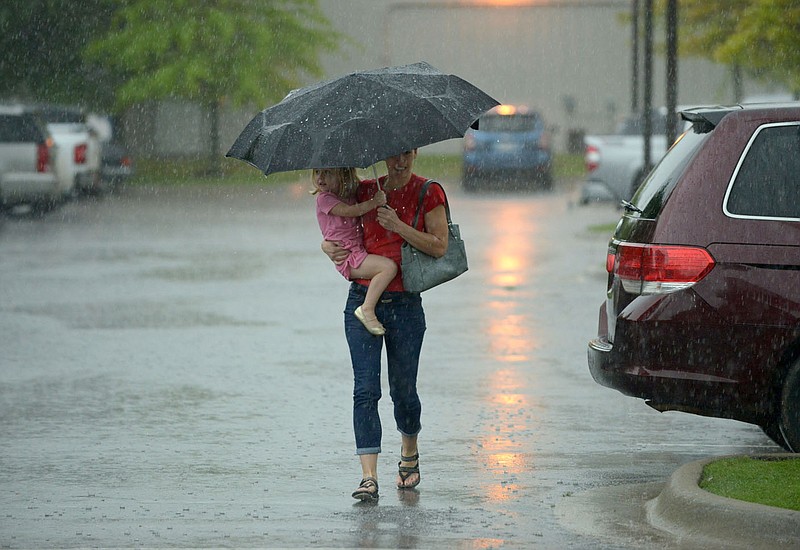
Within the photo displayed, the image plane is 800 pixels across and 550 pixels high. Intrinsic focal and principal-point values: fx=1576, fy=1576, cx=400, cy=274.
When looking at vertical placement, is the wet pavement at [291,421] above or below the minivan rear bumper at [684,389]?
below

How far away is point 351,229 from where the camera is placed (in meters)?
6.87

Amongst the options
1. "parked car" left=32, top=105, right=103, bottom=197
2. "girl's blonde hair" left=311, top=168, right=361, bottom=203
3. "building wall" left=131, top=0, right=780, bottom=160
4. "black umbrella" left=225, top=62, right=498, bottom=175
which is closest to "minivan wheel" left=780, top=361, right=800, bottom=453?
"black umbrella" left=225, top=62, right=498, bottom=175

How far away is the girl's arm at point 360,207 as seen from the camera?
670 cm

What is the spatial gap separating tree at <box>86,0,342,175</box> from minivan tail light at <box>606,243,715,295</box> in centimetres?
3150

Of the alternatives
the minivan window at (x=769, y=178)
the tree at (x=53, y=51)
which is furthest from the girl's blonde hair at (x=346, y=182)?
the tree at (x=53, y=51)

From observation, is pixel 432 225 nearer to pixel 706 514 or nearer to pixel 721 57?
pixel 706 514

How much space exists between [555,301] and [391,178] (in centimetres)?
757

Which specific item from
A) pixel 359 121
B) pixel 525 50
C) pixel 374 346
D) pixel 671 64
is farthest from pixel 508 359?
pixel 525 50

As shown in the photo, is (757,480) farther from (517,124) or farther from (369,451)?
(517,124)

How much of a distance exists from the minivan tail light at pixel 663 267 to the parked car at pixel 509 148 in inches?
1035

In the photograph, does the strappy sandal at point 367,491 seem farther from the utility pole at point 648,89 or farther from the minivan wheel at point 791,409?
the utility pole at point 648,89

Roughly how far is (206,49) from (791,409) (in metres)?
33.2

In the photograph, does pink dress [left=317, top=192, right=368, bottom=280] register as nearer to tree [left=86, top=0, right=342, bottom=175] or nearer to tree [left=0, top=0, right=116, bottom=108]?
tree [left=86, top=0, right=342, bottom=175]

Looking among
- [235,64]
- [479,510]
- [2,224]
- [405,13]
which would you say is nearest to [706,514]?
[479,510]
